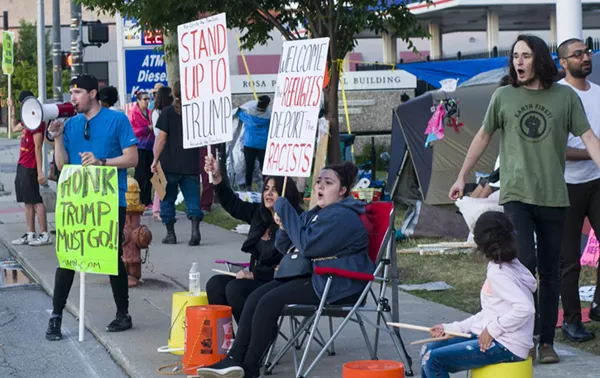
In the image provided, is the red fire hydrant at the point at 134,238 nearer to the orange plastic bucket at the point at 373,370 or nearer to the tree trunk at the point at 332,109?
the tree trunk at the point at 332,109

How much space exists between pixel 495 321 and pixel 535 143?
1443mm

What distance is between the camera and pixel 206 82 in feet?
23.8

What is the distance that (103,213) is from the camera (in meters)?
7.34

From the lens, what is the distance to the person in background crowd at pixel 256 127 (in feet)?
52.5

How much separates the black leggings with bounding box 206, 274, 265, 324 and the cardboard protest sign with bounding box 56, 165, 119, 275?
0.93 meters

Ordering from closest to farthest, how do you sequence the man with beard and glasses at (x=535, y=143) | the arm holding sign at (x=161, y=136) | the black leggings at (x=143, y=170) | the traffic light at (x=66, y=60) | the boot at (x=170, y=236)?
the man with beard and glasses at (x=535, y=143) → the arm holding sign at (x=161, y=136) → the boot at (x=170, y=236) → the black leggings at (x=143, y=170) → the traffic light at (x=66, y=60)

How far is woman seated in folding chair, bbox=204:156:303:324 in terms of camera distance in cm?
656

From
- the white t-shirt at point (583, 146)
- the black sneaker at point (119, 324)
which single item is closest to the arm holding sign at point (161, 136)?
the black sneaker at point (119, 324)

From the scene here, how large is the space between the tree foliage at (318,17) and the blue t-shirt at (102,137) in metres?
5.34

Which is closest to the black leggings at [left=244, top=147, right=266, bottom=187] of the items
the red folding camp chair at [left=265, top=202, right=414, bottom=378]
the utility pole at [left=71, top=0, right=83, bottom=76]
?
the utility pole at [left=71, top=0, right=83, bottom=76]

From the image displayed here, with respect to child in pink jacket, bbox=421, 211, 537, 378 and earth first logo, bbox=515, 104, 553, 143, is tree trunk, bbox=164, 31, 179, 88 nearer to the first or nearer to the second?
earth first logo, bbox=515, 104, 553, 143

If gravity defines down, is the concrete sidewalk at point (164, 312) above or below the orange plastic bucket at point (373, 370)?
below

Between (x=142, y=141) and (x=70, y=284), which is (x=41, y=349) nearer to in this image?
(x=70, y=284)

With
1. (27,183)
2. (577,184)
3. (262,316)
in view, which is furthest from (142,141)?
(262,316)
